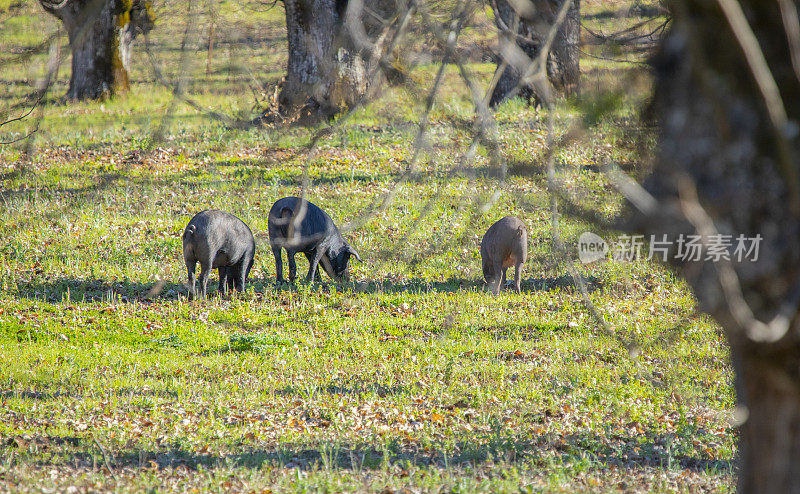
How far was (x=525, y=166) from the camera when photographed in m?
3.39

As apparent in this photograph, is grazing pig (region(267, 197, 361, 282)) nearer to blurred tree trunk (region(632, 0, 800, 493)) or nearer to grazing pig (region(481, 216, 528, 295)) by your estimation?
grazing pig (region(481, 216, 528, 295))

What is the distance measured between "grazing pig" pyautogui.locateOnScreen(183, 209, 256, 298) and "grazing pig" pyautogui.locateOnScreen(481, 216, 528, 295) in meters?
3.83

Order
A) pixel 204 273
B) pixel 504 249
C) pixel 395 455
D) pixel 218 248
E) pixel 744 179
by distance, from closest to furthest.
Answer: pixel 744 179 → pixel 395 455 → pixel 218 248 → pixel 204 273 → pixel 504 249

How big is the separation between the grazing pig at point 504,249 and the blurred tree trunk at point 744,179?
8.63m

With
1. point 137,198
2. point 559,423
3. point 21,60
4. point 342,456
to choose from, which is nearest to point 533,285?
point 559,423

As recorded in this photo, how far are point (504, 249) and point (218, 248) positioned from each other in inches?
177

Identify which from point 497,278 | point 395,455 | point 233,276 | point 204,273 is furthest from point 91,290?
point 395,455

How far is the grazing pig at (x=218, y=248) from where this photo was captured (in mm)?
11758

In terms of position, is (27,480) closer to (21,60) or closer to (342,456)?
(342,456)

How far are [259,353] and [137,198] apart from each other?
346 inches

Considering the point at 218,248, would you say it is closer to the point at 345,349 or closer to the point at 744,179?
the point at 345,349

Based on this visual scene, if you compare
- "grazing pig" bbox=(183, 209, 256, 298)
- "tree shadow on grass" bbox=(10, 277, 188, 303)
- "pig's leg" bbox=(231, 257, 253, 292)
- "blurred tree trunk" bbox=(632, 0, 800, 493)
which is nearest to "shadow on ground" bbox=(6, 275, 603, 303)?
"tree shadow on grass" bbox=(10, 277, 188, 303)

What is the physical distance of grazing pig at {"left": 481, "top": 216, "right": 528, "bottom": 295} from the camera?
12125mm

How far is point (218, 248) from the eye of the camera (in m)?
11.9
